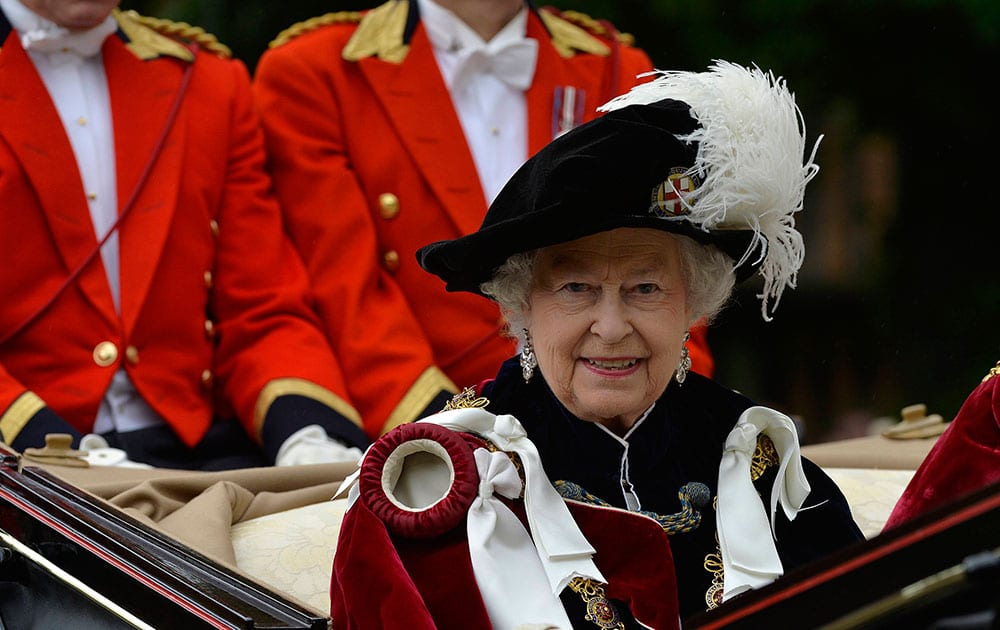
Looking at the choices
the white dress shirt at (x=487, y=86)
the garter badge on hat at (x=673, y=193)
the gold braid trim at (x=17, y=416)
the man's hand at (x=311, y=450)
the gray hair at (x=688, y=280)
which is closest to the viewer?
the garter badge on hat at (x=673, y=193)

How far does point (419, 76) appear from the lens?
3410 millimetres

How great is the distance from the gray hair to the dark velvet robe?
0.32 feet

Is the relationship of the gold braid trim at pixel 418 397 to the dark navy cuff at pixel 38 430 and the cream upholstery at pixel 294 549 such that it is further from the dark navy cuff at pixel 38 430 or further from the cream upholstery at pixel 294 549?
the dark navy cuff at pixel 38 430

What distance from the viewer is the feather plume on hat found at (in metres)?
2.01

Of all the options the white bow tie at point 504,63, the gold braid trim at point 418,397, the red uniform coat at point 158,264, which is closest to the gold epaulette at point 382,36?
the white bow tie at point 504,63

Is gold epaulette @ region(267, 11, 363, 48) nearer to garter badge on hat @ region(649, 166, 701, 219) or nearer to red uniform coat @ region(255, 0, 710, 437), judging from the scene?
red uniform coat @ region(255, 0, 710, 437)

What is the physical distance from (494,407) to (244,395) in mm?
1137

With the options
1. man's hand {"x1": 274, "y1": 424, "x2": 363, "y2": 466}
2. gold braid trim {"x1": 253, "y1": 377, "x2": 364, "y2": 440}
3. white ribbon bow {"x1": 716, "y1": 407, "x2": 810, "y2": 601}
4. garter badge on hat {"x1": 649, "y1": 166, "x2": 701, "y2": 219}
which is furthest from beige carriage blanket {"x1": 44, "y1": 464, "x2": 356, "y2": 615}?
garter badge on hat {"x1": 649, "y1": 166, "x2": 701, "y2": 219}

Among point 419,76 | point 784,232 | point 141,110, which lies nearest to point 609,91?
point 419,76

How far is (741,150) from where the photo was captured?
2.03 meters

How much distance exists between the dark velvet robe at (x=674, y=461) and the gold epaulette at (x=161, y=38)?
1.45 meters

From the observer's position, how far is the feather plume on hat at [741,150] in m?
2.01

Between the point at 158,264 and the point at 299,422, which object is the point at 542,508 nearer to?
the point at 299,422

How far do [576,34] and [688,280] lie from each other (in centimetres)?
167
